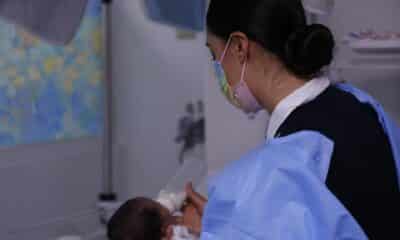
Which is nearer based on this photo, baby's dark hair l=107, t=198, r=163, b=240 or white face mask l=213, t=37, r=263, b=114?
white face mask l=213, t=37, r=263, b=114

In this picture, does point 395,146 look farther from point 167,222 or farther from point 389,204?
point 167,222

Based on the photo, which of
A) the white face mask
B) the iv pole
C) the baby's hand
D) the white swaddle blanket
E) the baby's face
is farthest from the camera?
the iv pole

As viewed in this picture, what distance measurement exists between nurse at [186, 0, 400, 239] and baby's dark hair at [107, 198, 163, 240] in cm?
67

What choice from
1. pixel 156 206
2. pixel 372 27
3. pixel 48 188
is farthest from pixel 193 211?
pixel 48 188

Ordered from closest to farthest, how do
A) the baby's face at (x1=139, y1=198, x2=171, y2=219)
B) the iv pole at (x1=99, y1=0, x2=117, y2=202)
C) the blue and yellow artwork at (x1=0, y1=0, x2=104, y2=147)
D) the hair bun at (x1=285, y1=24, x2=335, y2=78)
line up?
1. the hair bun at (x1=285, y1=24, x2=335, y2=78)
2. the baby's face at (x1=139, y1=198, x2=171, y2=219)
3. the blue and yellow artwork at (x1=0, y1=0, x2=104, y2=147)
4. the iv pole at (x1=99, y1=0, x2=117, y2=202)

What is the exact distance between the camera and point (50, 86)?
256 cm

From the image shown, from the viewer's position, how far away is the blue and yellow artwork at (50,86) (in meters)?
2.39

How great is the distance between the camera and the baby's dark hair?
1.62m

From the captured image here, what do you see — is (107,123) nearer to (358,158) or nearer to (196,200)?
(196,200)

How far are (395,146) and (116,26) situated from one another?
6.86ft

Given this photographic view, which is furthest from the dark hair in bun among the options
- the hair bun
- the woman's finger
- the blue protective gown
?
the woman's finger

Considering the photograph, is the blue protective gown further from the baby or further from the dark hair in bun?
the baby

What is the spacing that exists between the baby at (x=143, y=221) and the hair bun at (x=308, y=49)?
788 mm

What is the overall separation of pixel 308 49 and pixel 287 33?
56 millimetres
